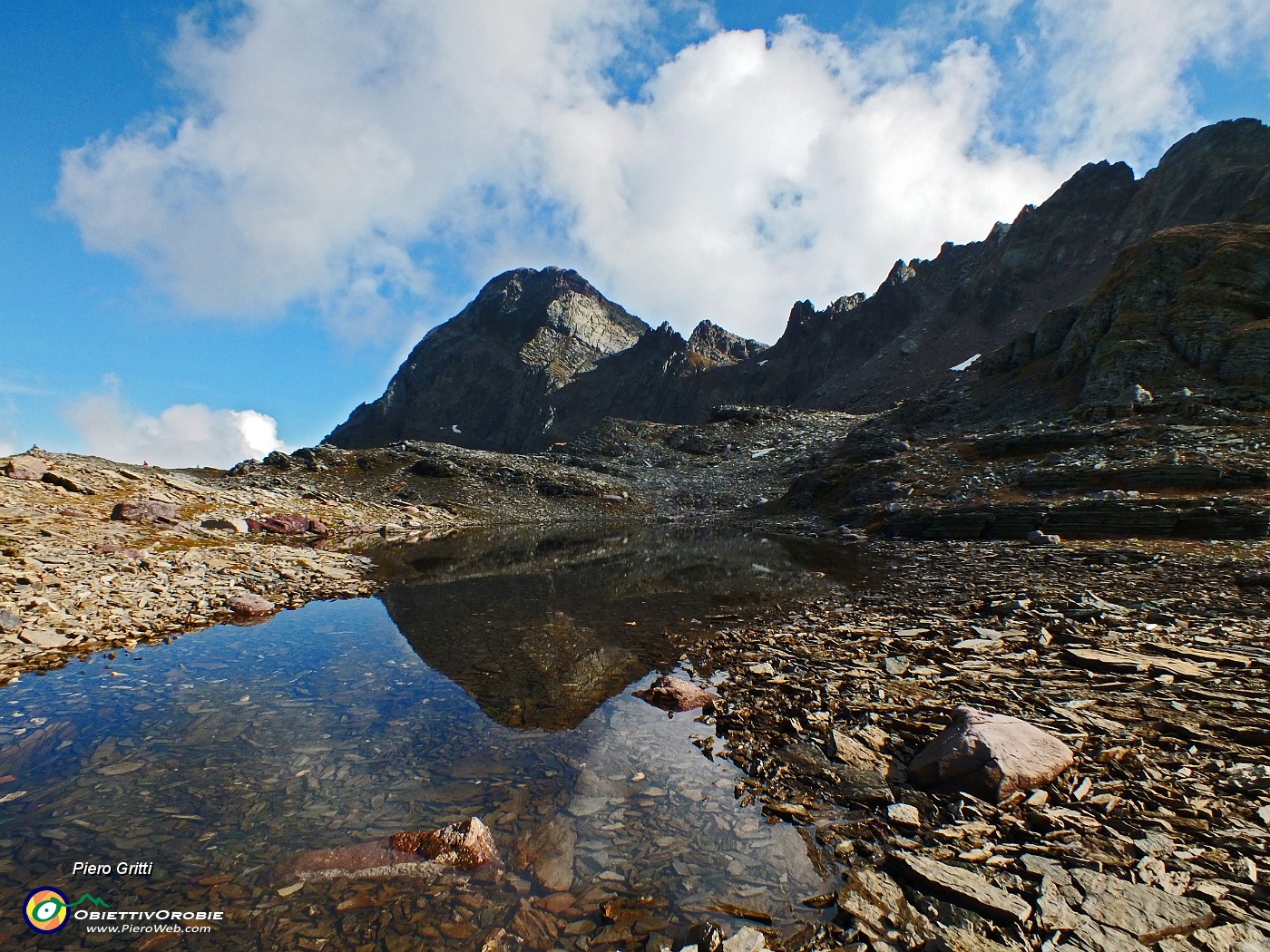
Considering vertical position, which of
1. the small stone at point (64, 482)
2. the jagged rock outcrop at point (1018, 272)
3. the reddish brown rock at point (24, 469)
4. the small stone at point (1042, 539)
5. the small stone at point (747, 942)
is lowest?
the small stone at point (1042, 539)

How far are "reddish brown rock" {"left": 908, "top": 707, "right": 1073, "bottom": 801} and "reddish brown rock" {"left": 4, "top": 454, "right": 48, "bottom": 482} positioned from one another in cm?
4679

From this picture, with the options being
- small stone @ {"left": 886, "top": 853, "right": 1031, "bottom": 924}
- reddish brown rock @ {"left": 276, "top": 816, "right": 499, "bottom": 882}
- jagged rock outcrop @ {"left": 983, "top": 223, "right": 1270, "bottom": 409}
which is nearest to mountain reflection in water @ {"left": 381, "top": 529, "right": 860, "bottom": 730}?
Answer: reddish brown rock @ {"left": 276, "top": 816, "right": 499, "bottom": 882}

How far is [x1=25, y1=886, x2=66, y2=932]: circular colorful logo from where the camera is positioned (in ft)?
16.7

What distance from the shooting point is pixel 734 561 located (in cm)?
3194

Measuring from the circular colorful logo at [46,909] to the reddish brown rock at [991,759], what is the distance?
918cm

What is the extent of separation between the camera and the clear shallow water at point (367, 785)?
210 inches

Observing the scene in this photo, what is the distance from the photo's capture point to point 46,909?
5.31 metres

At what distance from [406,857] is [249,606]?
598 inches

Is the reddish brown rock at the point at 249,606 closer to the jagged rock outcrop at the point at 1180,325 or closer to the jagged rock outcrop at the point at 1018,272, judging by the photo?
the jagged rock outcrop at the point at 1180,325

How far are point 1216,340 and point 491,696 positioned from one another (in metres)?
73.6

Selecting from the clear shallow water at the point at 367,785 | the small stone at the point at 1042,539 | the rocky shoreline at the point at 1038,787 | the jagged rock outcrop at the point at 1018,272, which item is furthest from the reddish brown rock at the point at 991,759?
the jagged rock outcrop at the point at 1018,272

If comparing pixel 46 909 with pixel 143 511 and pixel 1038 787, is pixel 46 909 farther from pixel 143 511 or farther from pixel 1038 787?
pixel 143 511

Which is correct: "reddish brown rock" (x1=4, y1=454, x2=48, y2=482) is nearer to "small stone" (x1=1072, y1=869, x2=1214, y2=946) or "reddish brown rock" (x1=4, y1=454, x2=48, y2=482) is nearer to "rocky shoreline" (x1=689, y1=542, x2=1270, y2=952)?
"rocky shoreline" (x1=689, y1=542, x2=1270, y2=952)

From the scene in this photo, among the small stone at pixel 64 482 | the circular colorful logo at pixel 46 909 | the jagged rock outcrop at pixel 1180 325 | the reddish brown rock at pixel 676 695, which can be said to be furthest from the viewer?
the jagged rock outcrop at pixel 1180 325
